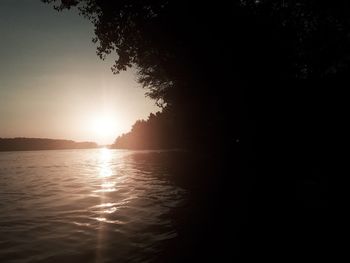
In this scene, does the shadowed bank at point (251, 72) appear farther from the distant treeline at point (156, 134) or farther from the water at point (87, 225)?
the distant treeline at point (156, 134)

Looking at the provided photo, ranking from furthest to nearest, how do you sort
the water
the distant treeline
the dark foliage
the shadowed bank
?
the distant treeline < the dark foliage < the shadowed bank < the water

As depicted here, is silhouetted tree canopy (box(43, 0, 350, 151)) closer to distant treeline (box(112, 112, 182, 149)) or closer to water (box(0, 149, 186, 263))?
water (box(0, 149, 186, 263))

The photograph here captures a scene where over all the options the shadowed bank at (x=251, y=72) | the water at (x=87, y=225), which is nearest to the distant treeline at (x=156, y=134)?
the shadowed bank at (x=251, y=72)

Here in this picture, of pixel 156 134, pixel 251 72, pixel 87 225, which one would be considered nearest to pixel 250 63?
pixel 251 72

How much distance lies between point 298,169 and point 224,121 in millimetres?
8317

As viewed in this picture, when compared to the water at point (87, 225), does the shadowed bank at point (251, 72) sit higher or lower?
higher

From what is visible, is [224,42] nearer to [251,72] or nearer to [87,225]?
[251,72]

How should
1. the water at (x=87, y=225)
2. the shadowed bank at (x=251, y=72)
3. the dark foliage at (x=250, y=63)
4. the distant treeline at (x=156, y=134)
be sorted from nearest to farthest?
the water at (x=87, y=225)
the shadowed bank at (x=251, y=72)
the dark foliage at (x=250, y=63)
the distant treeline at (x=156, y=134)

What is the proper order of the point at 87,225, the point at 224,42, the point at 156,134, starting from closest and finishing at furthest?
the point at 87,225 → the point at 224,42 → the point at 156,134

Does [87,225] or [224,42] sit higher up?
[224,42]

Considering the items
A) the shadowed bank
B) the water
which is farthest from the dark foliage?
the water

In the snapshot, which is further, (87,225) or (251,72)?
(251,72)

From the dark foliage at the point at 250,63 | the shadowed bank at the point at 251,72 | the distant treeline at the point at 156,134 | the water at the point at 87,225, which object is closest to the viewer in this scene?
the water at the point at 87,225

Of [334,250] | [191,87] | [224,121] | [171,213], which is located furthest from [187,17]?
[334,250]
